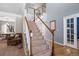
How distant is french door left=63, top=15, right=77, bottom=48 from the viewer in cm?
251

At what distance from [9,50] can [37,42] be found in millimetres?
551

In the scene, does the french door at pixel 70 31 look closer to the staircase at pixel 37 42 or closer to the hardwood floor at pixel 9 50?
the staircase at pixel 37 42

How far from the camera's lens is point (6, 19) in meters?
2.49

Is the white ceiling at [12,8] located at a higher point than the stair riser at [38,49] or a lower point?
higher

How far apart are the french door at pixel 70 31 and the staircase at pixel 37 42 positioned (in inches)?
16.0

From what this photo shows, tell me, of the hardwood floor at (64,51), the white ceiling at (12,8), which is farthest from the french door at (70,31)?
the white ceiling at (12,8)

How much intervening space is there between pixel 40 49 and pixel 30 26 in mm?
475

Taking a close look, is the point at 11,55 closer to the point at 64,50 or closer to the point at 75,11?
the point at 64,50

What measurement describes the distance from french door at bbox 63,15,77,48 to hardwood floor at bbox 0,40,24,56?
90cm

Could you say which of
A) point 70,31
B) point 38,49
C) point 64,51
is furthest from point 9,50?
point 70,31

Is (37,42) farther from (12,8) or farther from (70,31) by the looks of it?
(12,8)

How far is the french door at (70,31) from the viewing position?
2508 mm

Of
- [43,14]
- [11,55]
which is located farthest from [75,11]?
[11,55]

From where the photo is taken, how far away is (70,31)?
8.40 feet
